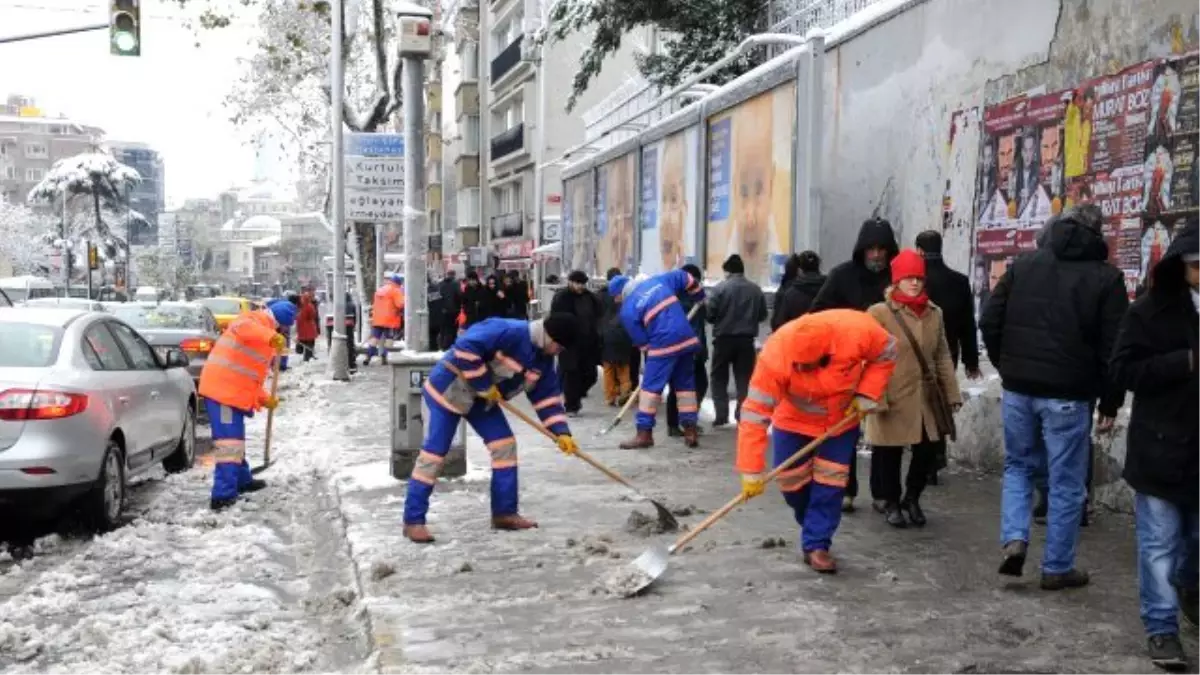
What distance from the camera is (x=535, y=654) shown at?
5039 mm

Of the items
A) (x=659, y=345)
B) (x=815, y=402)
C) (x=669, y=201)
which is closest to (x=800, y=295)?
(x=659, y=345)

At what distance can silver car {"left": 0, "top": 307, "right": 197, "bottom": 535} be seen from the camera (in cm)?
716

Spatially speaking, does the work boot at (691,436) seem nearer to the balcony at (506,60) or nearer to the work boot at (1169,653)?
the work boot at (1169,653)

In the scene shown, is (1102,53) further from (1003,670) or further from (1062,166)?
(1003,670)

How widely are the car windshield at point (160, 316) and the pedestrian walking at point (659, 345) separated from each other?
24.2 ft

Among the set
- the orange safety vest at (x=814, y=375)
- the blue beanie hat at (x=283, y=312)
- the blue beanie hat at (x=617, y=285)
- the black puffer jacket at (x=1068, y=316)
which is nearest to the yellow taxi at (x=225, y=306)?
the blue beanie hat at (x=617, y=285)

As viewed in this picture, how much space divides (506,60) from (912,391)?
3984 cm

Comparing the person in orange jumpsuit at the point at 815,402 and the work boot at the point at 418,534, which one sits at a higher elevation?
the person in orange jumpsuit at the point at 815,402

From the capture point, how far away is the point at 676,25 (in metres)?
18.7

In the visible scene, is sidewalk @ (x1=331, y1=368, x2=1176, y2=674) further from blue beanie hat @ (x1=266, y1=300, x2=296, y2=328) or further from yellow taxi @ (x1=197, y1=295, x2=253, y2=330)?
yellow taxi @ (x1=197, y1=295, x2=253, y2=330)


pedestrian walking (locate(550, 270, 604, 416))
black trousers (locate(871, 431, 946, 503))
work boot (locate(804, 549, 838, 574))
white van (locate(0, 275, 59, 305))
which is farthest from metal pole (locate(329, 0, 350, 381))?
white van (locate(0, 275, 59, 305))

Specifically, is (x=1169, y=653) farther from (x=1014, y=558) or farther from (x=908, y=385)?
(x=908, y=385)

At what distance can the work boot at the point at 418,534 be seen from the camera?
714 centimetres

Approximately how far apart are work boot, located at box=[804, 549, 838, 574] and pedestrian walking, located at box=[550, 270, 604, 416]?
7.13 meters
